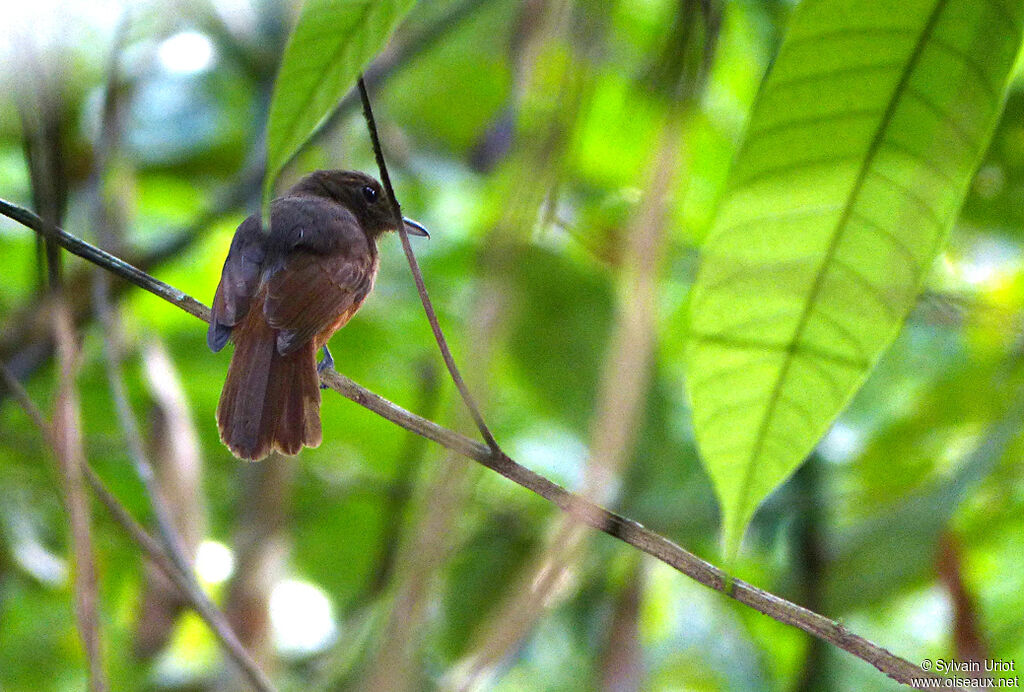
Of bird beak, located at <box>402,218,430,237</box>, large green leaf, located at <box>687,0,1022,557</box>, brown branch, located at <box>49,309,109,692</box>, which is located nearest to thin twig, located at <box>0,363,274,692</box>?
brown branch, located at <box>49,309,109,692</box>

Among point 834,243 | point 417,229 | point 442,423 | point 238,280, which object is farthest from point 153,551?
point 417,229

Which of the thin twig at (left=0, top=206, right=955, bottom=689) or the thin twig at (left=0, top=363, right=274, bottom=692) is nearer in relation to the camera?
the thin twig at (left=0, top=206, right=955, bottom=689)

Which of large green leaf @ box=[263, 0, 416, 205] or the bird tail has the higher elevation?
the bird tail

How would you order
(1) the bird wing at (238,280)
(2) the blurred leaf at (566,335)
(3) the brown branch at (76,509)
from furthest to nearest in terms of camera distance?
(2) the blurred leaf at (566,335) → (1) the bird wing at (238,280) → (3) the brown branch at (76,509)

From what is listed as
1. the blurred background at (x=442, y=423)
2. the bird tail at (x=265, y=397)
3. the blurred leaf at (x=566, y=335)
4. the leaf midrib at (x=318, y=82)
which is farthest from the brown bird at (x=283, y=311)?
the leaf midrib at (x=318, y=82)

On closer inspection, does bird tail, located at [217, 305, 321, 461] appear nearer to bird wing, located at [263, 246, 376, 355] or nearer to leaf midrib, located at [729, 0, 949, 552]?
Result: bird wing, located at [263, 246, 376, 355]

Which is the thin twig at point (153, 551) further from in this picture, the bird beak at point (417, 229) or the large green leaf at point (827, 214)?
the bird beak at point (417, 229)
